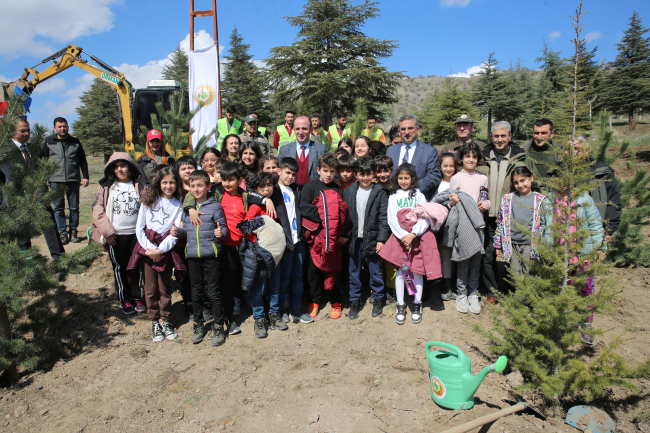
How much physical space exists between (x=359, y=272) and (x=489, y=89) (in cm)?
2793

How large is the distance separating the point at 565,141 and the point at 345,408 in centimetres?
275

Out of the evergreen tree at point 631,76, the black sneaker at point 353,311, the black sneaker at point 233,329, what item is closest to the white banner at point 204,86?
the black sneaker at point 233,329

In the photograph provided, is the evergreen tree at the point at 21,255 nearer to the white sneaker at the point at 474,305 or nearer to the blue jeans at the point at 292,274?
the blue jeans at the point at 292,274

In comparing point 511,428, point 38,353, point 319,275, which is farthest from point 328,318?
point 38,353

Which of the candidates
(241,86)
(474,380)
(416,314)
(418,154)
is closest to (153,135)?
(418,154)

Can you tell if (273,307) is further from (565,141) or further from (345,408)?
(565,141)

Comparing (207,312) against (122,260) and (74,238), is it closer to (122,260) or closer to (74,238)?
(122,260)

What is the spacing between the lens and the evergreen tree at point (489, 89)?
27.0 meters

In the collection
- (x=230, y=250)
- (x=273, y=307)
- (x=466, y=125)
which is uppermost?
(x=466, y=125)

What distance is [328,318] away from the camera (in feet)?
15.2

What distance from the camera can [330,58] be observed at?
82.9ft

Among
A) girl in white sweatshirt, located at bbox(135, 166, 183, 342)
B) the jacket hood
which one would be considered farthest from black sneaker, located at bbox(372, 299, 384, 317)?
the jacket hood

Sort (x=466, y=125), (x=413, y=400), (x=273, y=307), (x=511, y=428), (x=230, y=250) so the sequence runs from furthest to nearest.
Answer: (x=466, y=125), (x=273, y=307), (x=230, y=250), (x=413, y=400), (x=511, y=428)

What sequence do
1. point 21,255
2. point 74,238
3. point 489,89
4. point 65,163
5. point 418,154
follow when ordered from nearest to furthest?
point 21,255, point 418,154, point 65,163, point 74,238, point 489,89
